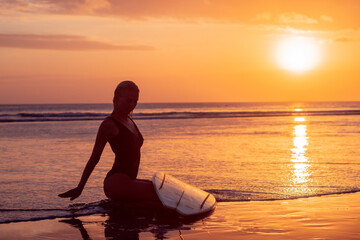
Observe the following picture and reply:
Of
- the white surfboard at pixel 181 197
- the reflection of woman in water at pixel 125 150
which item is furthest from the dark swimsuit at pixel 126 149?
the white surfboard at pixel 181 197

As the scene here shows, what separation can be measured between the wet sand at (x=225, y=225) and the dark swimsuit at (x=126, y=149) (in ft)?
1.85

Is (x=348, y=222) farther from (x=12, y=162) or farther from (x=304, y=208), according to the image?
(x=12, y=162)

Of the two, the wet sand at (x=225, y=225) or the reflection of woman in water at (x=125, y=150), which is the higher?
the reflection of woman in water at (x=125, y=150)

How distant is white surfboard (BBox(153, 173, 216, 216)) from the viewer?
5.45 m

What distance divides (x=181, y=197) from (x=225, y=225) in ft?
2.30

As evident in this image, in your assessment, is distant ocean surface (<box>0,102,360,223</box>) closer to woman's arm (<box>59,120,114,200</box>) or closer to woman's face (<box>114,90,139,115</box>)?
woman's arm (<box>59,120,114,200</box>)

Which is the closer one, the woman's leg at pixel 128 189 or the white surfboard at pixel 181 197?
the white surfboard at pixel 181 197

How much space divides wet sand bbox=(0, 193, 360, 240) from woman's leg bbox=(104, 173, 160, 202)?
245mm

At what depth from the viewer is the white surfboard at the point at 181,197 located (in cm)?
545

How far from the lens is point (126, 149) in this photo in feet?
18.5

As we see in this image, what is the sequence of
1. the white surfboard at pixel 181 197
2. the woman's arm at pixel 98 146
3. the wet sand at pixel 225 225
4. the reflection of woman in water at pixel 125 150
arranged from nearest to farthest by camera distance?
the wet sand at pixel 225 225 → the woman's arm at pixel 98 146 → the white surfboard at pixel 181 197 → the reflection of woman in water at pixel 125 150

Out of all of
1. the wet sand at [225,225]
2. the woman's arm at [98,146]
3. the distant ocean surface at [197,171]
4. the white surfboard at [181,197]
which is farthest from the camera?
the distant ocean surface at [197,171]

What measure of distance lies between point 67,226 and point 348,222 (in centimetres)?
312

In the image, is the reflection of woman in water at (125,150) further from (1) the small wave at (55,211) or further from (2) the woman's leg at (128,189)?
(1) the small wave at (55,211)
